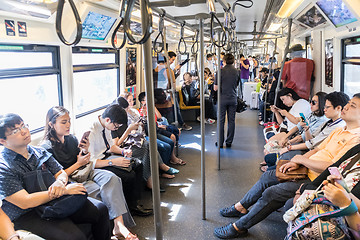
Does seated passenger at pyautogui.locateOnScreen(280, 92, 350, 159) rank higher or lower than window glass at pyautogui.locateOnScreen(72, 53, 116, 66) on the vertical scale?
lower

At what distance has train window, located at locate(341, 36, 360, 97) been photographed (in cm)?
379

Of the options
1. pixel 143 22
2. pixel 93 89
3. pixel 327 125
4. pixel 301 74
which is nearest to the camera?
pixel 143 22

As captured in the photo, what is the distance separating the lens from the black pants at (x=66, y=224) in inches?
82.7

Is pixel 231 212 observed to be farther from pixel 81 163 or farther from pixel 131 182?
pixel 81 163

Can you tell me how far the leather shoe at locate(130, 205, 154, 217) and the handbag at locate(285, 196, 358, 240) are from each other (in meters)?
1.65

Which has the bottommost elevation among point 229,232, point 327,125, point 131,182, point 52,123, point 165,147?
point 229,232

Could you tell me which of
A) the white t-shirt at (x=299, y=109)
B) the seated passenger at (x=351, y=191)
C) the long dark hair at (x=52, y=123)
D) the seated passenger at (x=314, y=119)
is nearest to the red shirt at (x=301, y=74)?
the white t-shirt at (x=299, y=109)

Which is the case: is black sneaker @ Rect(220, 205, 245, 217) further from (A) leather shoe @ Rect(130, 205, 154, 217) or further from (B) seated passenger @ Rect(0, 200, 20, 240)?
(B) seated passenger @ Rect(0, 200, 20, 240)

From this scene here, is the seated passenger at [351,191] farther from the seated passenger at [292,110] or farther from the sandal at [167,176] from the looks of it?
the sandal at [167,176]

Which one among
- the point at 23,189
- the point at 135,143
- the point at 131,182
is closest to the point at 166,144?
the point at 135,143

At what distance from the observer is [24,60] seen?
3279 mm

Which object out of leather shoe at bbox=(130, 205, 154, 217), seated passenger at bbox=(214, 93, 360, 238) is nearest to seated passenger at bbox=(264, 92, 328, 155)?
seated passenger at bbox=(214, 93, 360, 238)

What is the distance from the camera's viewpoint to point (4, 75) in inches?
117

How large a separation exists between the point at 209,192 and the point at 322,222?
2.09 m
